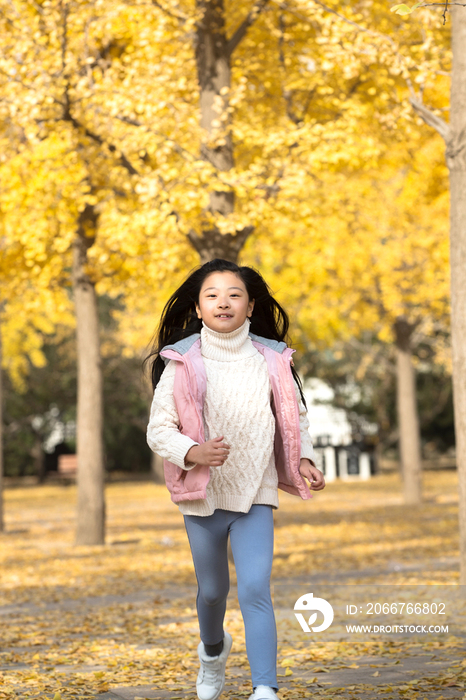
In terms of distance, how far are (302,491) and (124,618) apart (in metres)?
3.72

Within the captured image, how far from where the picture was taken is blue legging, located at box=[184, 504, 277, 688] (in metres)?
3.44

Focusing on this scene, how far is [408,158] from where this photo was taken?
41.9 feet

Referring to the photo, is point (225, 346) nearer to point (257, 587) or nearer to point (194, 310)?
point (194, 310)

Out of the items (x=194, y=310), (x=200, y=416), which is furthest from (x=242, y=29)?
(x=200, y=416)

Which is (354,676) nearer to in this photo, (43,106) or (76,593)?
(76,593)

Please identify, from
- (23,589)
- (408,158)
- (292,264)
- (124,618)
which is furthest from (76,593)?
(292,264)

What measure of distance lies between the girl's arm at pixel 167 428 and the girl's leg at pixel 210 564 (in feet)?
1.05

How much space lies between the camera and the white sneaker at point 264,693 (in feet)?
10.9

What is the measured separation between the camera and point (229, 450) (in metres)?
3.52

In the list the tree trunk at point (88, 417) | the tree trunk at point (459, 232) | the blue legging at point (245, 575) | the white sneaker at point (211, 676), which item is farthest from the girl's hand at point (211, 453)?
the tree trunk at point (88, 417)

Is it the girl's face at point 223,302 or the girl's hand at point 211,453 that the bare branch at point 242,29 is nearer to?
the girl's face at point 223,302

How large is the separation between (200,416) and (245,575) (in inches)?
24.2

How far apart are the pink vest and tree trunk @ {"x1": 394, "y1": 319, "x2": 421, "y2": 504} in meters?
14.1

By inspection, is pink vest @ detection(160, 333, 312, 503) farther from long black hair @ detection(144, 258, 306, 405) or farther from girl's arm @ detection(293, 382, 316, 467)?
long black hair @ detection(144, 258, 306, 405)
